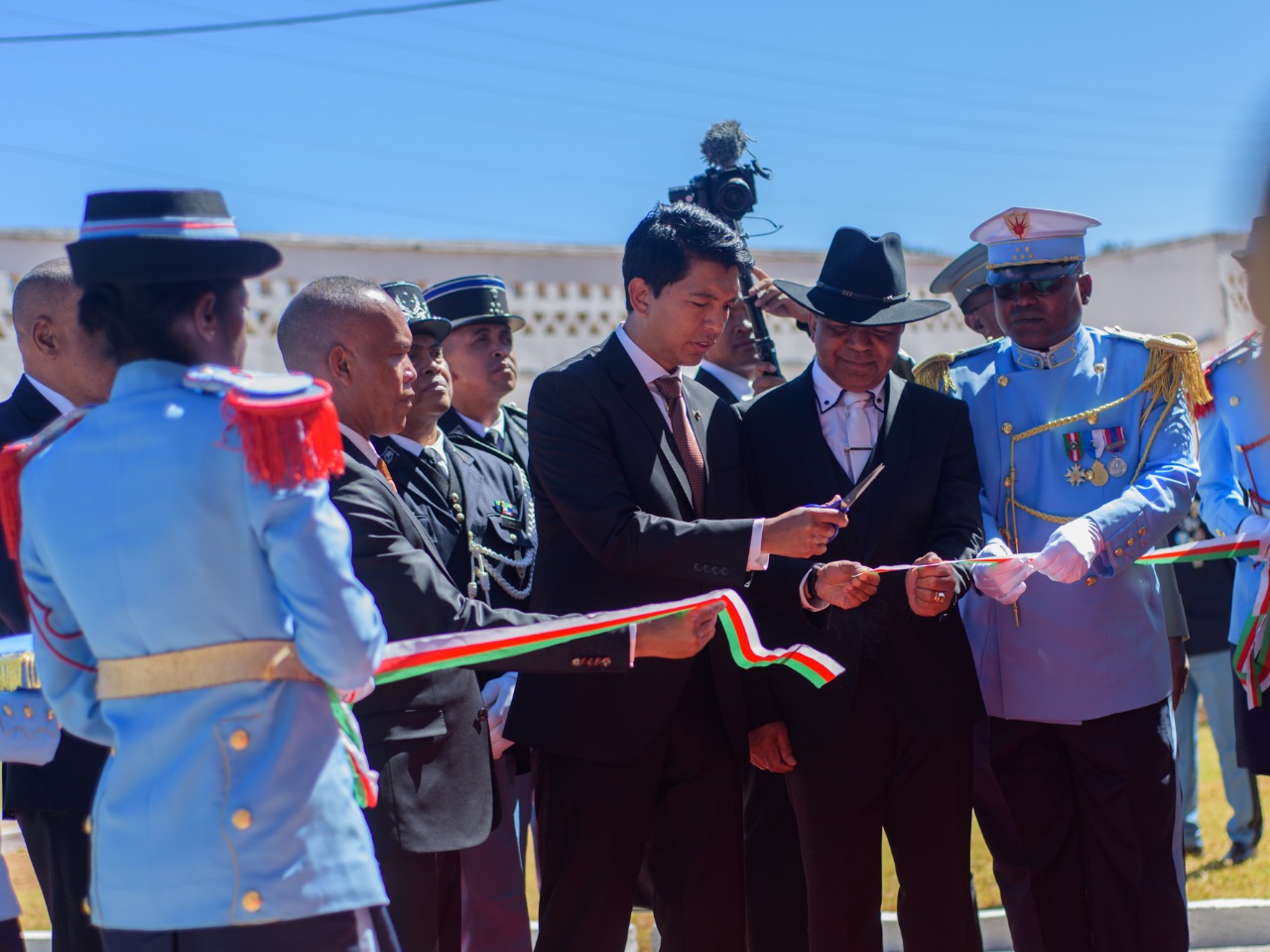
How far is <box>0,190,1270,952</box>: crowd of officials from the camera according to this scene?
255cm

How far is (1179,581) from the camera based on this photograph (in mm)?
7727

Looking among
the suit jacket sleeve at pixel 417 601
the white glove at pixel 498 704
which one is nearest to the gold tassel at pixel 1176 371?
the suit jacket sleeve at pixel 417 601

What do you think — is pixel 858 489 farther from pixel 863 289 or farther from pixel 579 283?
pixel 579 283

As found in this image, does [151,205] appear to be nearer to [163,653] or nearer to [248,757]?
[163,653]

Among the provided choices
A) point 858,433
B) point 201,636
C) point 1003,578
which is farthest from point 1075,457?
point 201,636

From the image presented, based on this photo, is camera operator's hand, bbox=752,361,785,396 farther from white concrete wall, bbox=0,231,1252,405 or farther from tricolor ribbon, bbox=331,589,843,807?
white concrete wall, bbox=0,231,1252,405

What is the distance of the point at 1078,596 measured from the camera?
4453 millimetres

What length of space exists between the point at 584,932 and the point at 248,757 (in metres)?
1.61

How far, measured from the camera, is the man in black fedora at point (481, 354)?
5637 millimetres

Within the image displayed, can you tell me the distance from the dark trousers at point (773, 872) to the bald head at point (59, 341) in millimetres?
2451

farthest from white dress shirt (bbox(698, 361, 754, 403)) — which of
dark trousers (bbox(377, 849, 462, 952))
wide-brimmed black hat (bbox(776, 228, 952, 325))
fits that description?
dark trousers (bbox(377, 849, 462, 952))

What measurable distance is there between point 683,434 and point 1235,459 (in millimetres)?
2184

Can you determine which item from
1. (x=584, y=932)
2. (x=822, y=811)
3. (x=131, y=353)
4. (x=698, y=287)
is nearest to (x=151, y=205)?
(x=131, y=353)

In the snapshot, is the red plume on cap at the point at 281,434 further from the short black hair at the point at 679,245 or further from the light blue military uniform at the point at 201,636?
the short black hair at the point at 679,245
